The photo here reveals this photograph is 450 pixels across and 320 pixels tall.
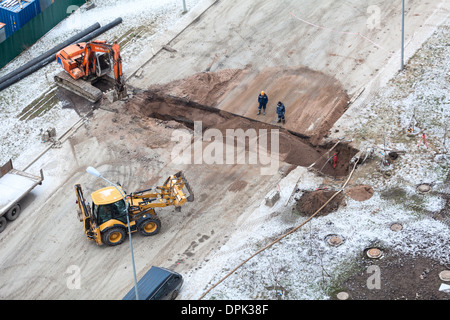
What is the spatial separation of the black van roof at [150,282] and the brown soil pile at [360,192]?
8413mm

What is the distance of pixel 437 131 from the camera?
92.3 ft

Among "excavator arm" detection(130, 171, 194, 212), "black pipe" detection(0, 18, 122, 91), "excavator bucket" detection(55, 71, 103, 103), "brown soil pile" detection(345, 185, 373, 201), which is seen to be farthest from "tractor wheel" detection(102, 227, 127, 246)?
"black pipe" detection(0, 18, 122, 91)

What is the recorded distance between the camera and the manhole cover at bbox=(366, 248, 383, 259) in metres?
22.4

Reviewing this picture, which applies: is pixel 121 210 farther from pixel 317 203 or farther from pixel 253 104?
pixel 253 104

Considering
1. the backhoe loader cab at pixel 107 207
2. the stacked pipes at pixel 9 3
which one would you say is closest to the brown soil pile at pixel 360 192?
the backhoe loader cab at pixel 107 207

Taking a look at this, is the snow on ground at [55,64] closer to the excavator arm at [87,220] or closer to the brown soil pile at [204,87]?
the brown soil pile at [204,87]

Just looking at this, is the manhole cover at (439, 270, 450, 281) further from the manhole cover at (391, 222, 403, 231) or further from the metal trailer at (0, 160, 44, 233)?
the metal trailer at (0, 160, 44, 233)

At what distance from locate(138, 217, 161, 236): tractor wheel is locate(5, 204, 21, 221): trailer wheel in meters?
5.71

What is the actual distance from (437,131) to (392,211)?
5.90 metres

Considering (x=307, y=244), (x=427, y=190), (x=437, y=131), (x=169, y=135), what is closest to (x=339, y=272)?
(x=307, y=244)

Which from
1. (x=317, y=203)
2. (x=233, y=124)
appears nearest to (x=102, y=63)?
(x=233, y=124)

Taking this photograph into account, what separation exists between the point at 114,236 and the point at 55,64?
606 inches

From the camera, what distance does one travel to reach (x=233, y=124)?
30234mm

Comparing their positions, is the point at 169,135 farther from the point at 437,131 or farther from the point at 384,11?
the point at 384,11
